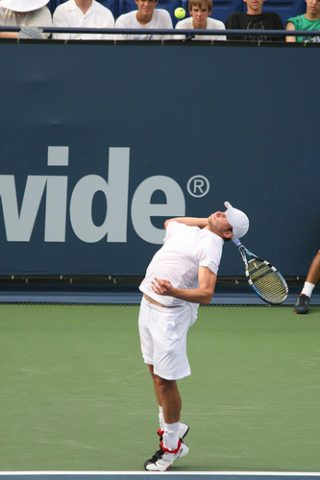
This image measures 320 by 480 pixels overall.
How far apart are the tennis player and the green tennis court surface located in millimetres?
219

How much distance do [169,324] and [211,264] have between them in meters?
0.40

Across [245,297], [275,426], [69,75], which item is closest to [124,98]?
[69,75]

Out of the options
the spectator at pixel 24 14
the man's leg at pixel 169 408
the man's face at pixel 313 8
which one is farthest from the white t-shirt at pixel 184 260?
the man's face at pixel 313 8

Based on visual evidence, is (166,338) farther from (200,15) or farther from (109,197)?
(200,15)

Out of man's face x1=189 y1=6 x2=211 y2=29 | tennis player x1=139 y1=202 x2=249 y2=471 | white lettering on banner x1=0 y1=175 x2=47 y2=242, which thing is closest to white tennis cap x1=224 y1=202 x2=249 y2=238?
tennis player x1=139 y1=202 x2=249 y2=471

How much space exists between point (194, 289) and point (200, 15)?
6.32 metres

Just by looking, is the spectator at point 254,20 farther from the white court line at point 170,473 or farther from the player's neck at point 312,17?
the white court line at point 170,473

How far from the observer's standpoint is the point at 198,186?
11.7 meters

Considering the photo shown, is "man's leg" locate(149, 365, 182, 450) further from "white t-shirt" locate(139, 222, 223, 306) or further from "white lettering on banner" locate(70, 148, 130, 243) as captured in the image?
"white lettering on banner" locate(70, 148, 130, 243)

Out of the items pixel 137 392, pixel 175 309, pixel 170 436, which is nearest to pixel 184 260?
pixel 175 309

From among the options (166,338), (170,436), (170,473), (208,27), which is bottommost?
(170,473)

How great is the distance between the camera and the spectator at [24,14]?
11.9 metres

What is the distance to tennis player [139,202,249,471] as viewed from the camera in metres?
6.41

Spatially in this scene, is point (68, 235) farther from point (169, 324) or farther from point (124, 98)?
point (169, 324)
